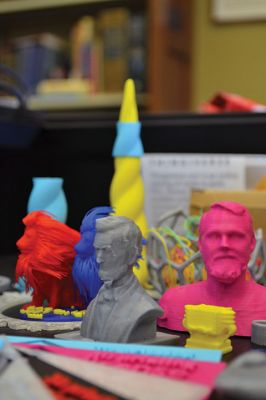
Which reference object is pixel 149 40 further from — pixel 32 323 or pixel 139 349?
pixel 139 349

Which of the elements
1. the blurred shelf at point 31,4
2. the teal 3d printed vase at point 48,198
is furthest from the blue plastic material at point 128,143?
the blurred shelf at point 31,4

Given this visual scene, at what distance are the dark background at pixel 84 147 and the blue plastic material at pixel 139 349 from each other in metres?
0.74

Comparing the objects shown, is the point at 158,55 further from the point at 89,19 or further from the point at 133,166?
the point at 133,166

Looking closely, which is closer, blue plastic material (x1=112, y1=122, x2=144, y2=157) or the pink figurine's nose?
the pink figurine's nose

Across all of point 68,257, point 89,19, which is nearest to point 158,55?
point 89,19

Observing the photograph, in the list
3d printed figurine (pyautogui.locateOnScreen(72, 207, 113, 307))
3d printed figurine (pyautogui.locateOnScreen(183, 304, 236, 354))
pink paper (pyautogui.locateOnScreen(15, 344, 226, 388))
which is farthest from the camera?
3d printed figurine (pyautogui.locateOnScreen(72, 207, 113, 307))

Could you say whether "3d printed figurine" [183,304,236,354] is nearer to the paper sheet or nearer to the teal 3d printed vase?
the teal 3d printed vase

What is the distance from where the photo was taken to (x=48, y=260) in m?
0.88

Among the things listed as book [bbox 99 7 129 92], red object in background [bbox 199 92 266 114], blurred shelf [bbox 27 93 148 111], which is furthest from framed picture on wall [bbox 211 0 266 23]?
red object in background [bbox 199 92 266 114]

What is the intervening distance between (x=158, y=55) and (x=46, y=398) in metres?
2.21

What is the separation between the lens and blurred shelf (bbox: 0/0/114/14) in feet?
9.11

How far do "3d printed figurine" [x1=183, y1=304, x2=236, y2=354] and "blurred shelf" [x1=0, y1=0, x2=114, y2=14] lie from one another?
7.36 ft

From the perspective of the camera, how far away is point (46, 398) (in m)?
0.53

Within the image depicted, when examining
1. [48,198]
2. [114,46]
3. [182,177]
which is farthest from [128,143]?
[114,46]
